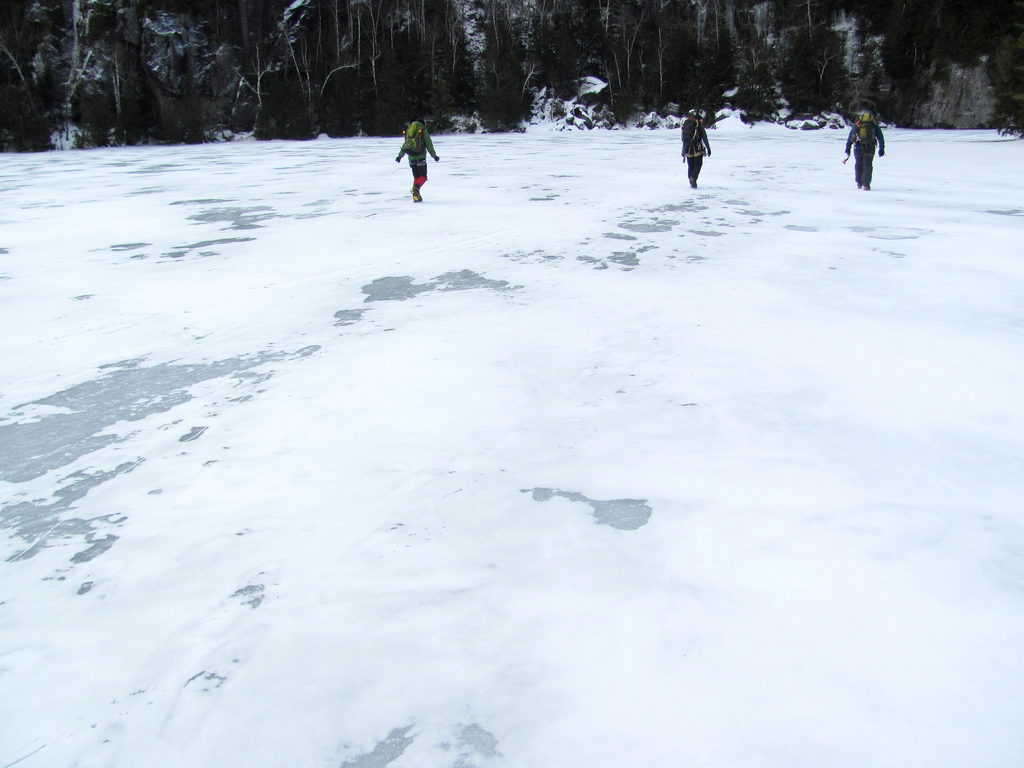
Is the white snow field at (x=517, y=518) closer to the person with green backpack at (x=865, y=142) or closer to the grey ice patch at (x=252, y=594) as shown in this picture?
the grey ice patch at (x=252, y=594)

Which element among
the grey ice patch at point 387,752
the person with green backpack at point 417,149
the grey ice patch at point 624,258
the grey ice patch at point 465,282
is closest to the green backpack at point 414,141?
the person with green backpack at point 417,149

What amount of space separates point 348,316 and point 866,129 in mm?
11196

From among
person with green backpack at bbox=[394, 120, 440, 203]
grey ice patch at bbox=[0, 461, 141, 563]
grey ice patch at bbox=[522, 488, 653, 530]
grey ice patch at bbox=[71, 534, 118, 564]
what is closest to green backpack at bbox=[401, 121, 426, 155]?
person with green backpack at bbox=[394, 120, 440, 203]

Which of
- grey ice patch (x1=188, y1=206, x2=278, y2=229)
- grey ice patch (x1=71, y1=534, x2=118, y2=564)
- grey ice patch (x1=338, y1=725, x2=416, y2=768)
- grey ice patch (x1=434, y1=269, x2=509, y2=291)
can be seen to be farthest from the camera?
grey ice patch (x1=188, y1=206, x2=278, y2=229)

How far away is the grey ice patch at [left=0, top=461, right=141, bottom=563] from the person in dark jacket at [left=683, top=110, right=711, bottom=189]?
12.8 metres

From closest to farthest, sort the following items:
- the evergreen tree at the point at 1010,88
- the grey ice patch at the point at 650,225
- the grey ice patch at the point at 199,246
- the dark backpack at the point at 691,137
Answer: the grey ice patch at the point at 199,246, the grey ice patch at the point at 650,225, the dark backpack at the point at 691,137, the evergreen tree at the point at 1010,88

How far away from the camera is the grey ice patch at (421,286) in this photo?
7.12 meters

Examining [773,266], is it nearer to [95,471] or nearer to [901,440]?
[901,440]

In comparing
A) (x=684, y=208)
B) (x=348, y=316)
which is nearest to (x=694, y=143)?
(x=684, y=208)

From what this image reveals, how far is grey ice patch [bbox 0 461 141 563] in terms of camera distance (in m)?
3.16

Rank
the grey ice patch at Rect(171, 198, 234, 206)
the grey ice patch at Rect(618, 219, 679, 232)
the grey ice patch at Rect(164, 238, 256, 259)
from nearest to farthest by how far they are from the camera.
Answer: the grey ice patch at Rect(164, 238, 256, 259) → the grey ice patch at Rect(618, 219, 679, 232) → the grey ice patch at Rect(171, 198, 234, 206)

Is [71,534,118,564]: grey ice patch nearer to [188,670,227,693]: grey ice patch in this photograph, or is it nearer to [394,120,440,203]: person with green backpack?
[188,670,227,693]: grey ice patch

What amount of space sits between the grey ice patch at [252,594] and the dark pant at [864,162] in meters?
13.8

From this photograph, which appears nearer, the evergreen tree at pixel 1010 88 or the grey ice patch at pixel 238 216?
the grey ice patch at pixel 238 216
